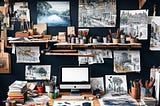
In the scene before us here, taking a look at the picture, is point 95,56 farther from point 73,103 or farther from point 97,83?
point 73,103

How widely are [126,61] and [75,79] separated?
62 cm

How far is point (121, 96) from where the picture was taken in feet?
10.1

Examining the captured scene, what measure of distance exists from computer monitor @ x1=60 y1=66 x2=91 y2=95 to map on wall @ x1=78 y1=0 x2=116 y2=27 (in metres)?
0.53

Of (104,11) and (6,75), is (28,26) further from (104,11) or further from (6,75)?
(104,11)

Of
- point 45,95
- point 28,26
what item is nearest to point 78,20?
point 28,26

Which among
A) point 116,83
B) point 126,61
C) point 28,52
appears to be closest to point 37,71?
point 28,52

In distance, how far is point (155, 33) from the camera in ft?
10.6

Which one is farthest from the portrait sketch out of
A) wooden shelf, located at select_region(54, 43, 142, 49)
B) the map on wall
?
the map on wall

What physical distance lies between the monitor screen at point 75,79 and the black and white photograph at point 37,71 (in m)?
0.24

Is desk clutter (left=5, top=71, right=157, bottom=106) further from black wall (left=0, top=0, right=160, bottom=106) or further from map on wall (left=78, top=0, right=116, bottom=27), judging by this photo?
map on wall (left=78, top=0, right=116, bottom=27)

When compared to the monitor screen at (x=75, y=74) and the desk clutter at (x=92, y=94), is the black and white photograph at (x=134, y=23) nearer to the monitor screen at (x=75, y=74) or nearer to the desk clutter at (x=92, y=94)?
the desk clutter at (x=92, y=94)

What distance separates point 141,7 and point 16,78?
1.61 meters

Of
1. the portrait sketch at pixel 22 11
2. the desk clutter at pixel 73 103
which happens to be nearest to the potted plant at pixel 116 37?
the desk clutter at pixel 73 103

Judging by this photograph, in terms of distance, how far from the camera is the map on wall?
322cm
